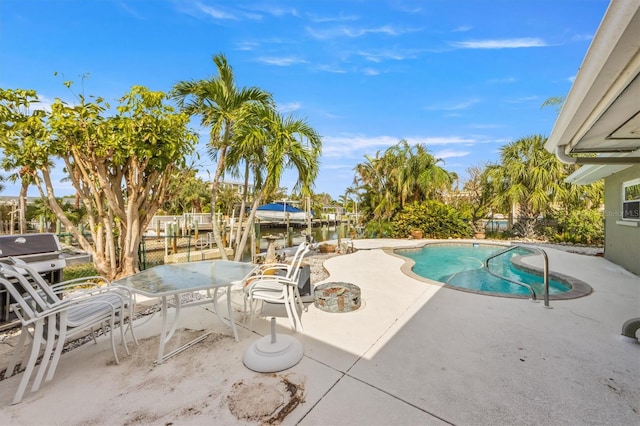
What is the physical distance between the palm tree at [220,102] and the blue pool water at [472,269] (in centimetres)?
559

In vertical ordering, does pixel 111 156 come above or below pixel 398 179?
below

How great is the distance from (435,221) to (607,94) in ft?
37.7

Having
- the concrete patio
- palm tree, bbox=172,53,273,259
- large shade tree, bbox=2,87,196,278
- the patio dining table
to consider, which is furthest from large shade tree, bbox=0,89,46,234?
the concrete patio

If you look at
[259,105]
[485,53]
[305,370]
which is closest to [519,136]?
[485,53]

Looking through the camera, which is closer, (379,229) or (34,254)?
(34,254)

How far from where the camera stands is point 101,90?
15.1 ft

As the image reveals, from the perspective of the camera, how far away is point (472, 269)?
7.80m

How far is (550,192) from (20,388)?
1603 cm

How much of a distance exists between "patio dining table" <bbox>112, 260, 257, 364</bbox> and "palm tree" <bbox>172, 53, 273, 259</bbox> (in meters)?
2.58

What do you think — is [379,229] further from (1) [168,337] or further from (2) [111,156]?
(1) [168,337]

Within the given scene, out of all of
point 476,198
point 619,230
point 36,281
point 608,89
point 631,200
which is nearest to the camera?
point 608,89

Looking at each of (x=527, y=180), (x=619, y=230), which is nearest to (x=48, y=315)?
(x=619, y=230)

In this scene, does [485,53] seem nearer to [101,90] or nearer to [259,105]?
[259,105]

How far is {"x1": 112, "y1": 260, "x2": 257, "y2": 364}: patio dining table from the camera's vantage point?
7.96 feet
